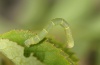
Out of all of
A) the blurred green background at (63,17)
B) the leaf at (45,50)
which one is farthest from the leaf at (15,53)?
the blurred green background at (63,17)

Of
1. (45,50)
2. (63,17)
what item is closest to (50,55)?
(45,50)

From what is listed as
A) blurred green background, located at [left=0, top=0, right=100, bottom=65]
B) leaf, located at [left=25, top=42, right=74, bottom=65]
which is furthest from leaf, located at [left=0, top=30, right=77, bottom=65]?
blurred green background, located at [left=0, top=0, right=100, bottom=65]

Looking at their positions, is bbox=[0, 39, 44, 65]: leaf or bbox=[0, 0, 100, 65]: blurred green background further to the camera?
bbox=[0, 0, 100, 65]: blurred green background

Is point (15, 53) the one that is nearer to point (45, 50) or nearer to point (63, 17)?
point (45, 50)

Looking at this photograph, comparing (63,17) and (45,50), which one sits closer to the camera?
(45,50)

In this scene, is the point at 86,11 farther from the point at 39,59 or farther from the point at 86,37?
the point at 39,59

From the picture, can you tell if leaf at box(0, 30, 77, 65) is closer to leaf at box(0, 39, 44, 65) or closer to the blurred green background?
leaf at box(0, 39, 44, 65)

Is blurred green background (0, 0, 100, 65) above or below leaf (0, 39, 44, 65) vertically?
above
